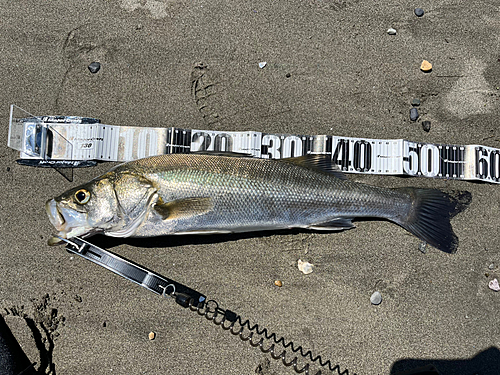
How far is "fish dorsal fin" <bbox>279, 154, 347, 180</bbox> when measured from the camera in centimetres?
268

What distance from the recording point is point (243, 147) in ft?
9.64

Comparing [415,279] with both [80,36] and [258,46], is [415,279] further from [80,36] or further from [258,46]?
[80,36]

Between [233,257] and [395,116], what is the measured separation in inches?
84.6

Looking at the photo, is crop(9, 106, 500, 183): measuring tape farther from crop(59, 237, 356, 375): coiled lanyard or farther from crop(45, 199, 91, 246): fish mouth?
crop(59, 237, 356, 375): coiled lanyard

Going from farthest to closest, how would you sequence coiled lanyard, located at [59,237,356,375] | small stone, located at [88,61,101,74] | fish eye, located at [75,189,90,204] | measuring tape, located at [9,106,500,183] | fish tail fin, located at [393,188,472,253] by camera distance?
small stone, located at [88,61,101,74]
measuring tape, located at [9,106,500,183]
fish tail fin, located at [393,188,472,253]
coiled lanyard, located at [59,237,356,375]
fish eye, located at [75,189,90,204]

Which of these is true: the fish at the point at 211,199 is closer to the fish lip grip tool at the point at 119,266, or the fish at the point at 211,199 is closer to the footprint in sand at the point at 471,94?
the fish lip grip tool at the point at 119,266

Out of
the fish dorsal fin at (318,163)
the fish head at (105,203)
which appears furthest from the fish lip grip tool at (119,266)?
the fish dorsal fin at (318,163)

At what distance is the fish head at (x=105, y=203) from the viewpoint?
241cm

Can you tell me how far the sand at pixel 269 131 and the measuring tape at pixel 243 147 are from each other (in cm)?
13

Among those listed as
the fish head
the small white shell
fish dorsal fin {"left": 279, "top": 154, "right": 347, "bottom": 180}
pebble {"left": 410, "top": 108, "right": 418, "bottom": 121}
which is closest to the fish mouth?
the fish head

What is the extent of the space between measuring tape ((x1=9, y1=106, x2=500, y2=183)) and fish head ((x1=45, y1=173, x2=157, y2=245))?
56 cm

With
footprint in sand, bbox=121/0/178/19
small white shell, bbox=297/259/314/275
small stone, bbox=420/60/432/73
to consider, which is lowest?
small white shell, bbox=297/259/314/275

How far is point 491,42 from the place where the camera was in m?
3.15

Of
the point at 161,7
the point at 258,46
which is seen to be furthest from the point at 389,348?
the point at 161,7
